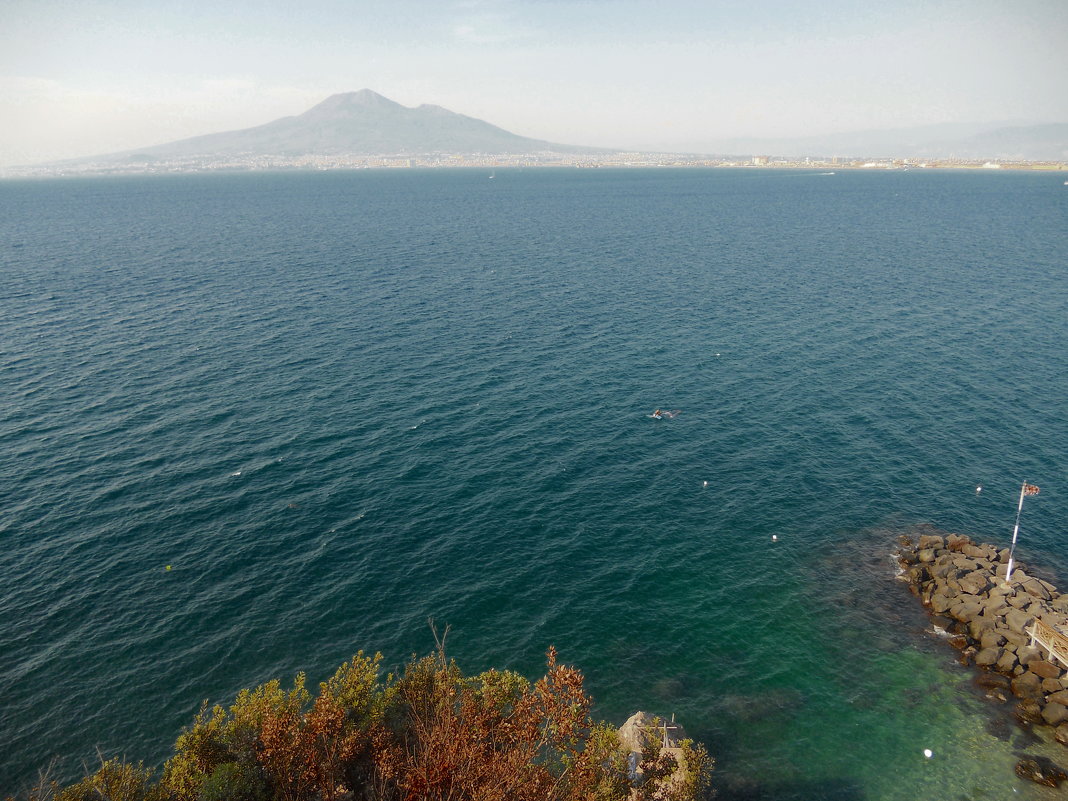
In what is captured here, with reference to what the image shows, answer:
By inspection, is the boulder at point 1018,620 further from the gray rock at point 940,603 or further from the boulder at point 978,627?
the gray rock at point 940,603

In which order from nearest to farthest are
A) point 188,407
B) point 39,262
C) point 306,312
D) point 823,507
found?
point 823,507, point 188,407, point 306,312, point 39,262

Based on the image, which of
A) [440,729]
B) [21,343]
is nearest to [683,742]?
[440,729]

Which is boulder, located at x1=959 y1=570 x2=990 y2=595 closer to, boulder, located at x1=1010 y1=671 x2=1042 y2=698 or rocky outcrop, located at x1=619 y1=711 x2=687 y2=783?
boulder, located at x1=1010 y1=671 x2=1042 y2=698

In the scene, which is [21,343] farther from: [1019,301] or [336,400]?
[1019,301]

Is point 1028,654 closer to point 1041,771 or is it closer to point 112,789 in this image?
point 1041,771

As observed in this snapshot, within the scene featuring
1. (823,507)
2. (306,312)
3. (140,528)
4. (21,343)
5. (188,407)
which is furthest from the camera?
(306,312)

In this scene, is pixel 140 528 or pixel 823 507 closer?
pixel 140 528
